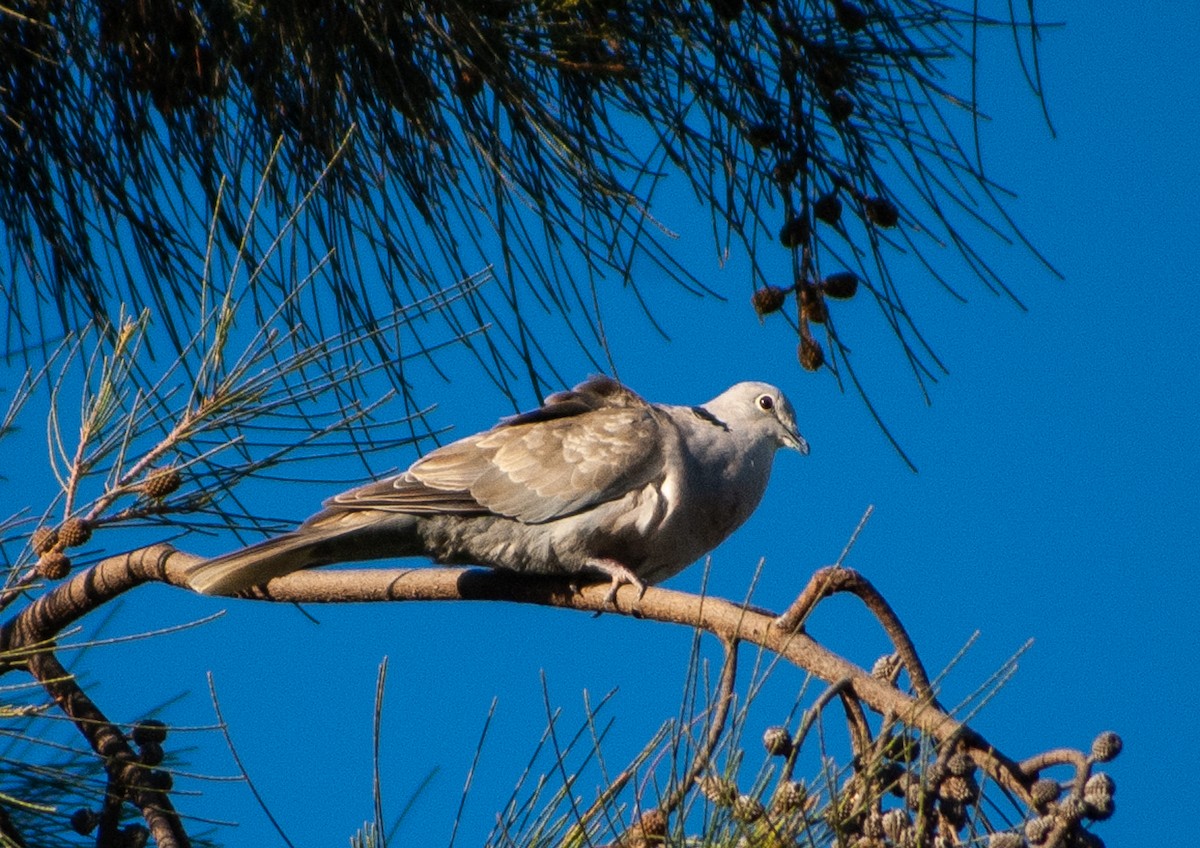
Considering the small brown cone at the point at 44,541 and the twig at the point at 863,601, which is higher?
the small brown cone at the point at 44,541

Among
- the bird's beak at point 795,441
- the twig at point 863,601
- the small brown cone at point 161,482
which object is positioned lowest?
the twig at point 863,601

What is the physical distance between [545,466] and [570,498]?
4.9 inches

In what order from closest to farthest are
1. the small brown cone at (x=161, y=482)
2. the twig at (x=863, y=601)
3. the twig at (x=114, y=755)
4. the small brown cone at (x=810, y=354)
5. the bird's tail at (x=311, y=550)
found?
the twig at (x=863, y=601)
the twig at (x=114, y=755)
the small brown cone at (x=161, y=482)
the small brown cone at (x=810, y=354)
the bird's tail at (x=311, y=550)

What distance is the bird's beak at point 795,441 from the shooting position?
3.75 m

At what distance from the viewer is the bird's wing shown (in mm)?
3195

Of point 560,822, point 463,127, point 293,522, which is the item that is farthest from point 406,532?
point 560,822

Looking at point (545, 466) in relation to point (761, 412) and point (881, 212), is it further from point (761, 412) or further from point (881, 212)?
point (881, 212)

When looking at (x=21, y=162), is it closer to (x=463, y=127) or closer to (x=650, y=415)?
(x=463, y=127)

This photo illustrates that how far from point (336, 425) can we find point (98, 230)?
0.76 m

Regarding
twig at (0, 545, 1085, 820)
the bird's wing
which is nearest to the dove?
the bird's wing

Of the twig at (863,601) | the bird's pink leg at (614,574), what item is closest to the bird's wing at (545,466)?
the bird's pink leg at (614,574)

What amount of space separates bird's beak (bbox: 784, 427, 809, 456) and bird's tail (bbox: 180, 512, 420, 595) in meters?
1.04

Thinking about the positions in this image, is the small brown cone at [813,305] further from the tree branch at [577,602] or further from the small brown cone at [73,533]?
the small brown cone at [73,533]

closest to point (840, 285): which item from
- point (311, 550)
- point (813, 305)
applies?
point (813, 305)
